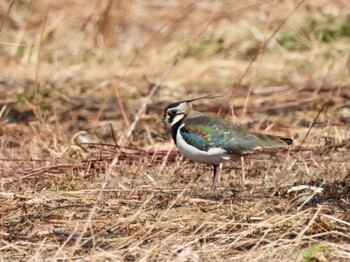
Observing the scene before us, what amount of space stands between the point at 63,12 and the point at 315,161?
21.4 feet

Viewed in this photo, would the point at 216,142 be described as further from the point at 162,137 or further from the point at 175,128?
the point at 162,137

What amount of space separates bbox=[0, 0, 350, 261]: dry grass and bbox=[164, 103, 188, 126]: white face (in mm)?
207

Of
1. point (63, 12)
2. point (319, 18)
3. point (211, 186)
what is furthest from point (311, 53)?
point (211, 186)

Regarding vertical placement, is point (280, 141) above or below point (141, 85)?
above

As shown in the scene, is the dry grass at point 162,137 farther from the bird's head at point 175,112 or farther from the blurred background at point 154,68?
the bird's head at point 175,112

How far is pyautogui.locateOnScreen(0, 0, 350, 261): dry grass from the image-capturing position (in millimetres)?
5102

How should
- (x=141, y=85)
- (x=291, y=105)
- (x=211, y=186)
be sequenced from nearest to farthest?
(x=211, y=186)
(x=291, y=105)
(x=141, y=85)

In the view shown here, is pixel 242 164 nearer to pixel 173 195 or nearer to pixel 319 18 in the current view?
pixel 173 195

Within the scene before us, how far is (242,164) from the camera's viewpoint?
22.4 ft

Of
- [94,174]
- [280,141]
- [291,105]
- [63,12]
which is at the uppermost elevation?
[280,141]

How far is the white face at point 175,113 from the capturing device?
21.6 ft

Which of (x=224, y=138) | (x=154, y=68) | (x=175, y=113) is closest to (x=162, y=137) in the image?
(x=175, y=113)

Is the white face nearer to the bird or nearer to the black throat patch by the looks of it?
the black throat patch

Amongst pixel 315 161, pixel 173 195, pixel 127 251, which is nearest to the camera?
pixel 127 251
